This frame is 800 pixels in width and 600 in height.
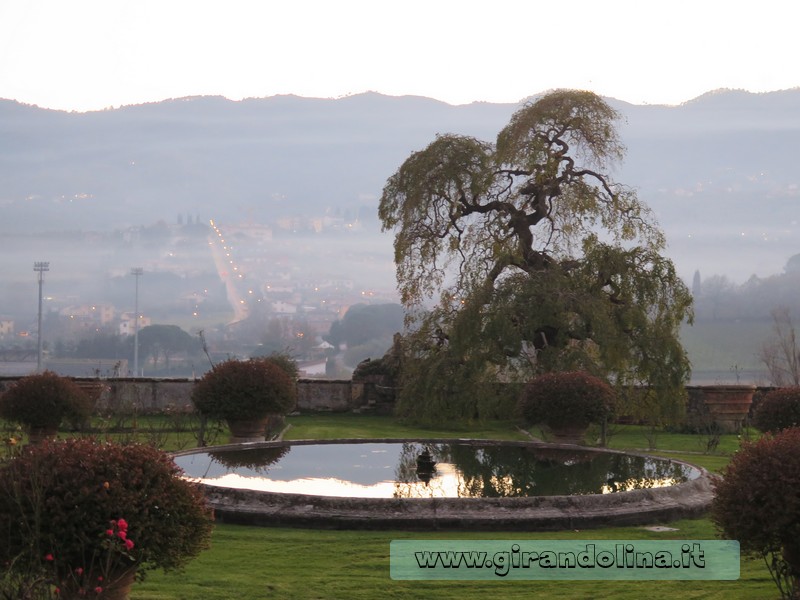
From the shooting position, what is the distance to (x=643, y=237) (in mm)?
27719

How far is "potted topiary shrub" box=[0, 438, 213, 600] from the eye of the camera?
668 cm

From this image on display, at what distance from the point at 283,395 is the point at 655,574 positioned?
37.6ft

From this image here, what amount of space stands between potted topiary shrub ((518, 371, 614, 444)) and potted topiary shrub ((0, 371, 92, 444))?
27.1 feet

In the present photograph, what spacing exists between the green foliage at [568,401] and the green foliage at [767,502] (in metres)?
A: 10.4

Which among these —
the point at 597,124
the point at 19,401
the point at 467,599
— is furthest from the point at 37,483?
the point at 597,124

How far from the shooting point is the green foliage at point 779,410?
19.8 meters

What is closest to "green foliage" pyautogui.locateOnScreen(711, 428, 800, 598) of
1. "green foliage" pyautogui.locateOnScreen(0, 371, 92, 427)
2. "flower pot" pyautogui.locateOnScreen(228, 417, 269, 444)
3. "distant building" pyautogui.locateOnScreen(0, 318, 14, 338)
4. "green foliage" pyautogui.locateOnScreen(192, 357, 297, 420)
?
"green foliage" pyautogui.locateOnScreen(192, 357, 297, 420)

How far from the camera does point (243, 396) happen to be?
762 inches

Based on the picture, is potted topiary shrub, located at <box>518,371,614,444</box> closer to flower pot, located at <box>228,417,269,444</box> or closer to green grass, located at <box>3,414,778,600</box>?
flower pot, located at <box>228,417,269,444</box>

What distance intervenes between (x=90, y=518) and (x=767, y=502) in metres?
4.75

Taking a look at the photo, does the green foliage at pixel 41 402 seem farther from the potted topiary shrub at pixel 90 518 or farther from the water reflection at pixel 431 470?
the potted topiary shrub at pixel 90 518

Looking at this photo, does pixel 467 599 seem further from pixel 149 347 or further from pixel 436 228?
pixel 149 347

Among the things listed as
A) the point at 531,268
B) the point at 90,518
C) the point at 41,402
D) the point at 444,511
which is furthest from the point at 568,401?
the point at 90,518

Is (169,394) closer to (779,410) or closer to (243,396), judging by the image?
(243,396)
